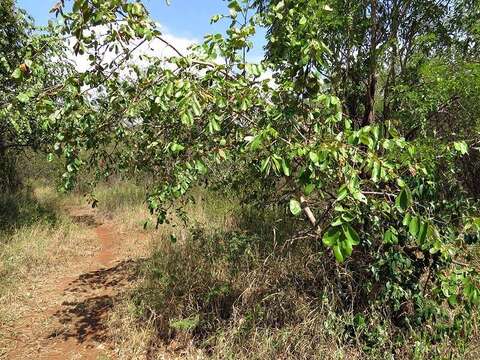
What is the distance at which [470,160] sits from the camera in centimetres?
625

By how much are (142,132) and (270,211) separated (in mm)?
3084

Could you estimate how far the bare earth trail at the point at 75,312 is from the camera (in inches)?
181

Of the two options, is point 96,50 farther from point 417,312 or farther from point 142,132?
point 417,312

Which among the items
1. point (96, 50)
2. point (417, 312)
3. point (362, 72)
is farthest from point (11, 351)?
point (362, 72)

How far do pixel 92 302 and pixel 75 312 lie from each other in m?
0.29

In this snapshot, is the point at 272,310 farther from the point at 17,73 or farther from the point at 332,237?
the point at 17,73

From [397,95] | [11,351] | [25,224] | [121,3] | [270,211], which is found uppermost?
[121,3]

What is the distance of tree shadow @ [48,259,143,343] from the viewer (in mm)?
4918

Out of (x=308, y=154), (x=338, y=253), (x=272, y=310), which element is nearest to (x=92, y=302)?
(x=272, y=310)

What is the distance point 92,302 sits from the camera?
575cm

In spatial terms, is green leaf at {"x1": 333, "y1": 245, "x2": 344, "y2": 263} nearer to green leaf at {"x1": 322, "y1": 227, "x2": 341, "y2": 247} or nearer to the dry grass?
green leaf at {"x1": 322, "y1": 227, "x2": 341, "y2": 247}

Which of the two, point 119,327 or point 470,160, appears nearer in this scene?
point 119,327

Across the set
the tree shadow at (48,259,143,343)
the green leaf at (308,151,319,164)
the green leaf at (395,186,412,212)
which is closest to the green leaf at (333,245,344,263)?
the green leaf at (395,186,412,212)

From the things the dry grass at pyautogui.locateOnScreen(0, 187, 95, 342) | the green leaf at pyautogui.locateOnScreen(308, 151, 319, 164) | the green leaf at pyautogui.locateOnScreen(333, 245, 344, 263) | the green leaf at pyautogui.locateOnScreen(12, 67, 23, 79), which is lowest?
the dry grass at pyautogui.locateOnScreen(0, 187, 95, 342)
